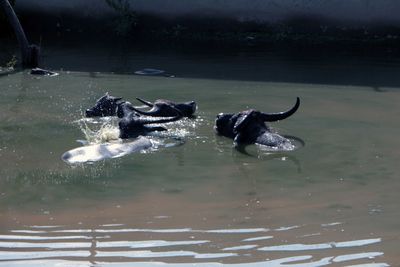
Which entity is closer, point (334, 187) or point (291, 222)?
point (291, 222)

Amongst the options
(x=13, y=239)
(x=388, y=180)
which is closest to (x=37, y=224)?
(x=13, y=239)

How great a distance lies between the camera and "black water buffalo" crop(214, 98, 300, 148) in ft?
27.7

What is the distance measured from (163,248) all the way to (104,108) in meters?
4.37

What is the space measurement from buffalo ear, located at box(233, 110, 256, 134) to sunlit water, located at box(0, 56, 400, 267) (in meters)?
0.15

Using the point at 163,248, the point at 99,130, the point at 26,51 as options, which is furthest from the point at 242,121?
the point at 26,51

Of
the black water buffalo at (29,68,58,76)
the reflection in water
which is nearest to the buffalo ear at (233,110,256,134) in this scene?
the reflection in water

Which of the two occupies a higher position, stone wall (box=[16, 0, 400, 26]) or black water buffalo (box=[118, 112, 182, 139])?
stone wall (box=[16, 0, 400, 26])

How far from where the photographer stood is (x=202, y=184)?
7.07 m

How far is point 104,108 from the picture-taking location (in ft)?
31.8

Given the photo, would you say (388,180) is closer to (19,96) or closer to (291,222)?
(291,222)

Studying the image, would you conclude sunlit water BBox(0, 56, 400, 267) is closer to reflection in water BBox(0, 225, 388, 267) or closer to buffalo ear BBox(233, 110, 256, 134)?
reflection in water BBox(0, 225, 388, 267)

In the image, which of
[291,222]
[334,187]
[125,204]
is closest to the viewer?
[291,222]

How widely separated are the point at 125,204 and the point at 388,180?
2.19 m

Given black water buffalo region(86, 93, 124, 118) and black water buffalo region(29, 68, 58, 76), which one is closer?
black water buffalo region(86, 93, 124, 118)
